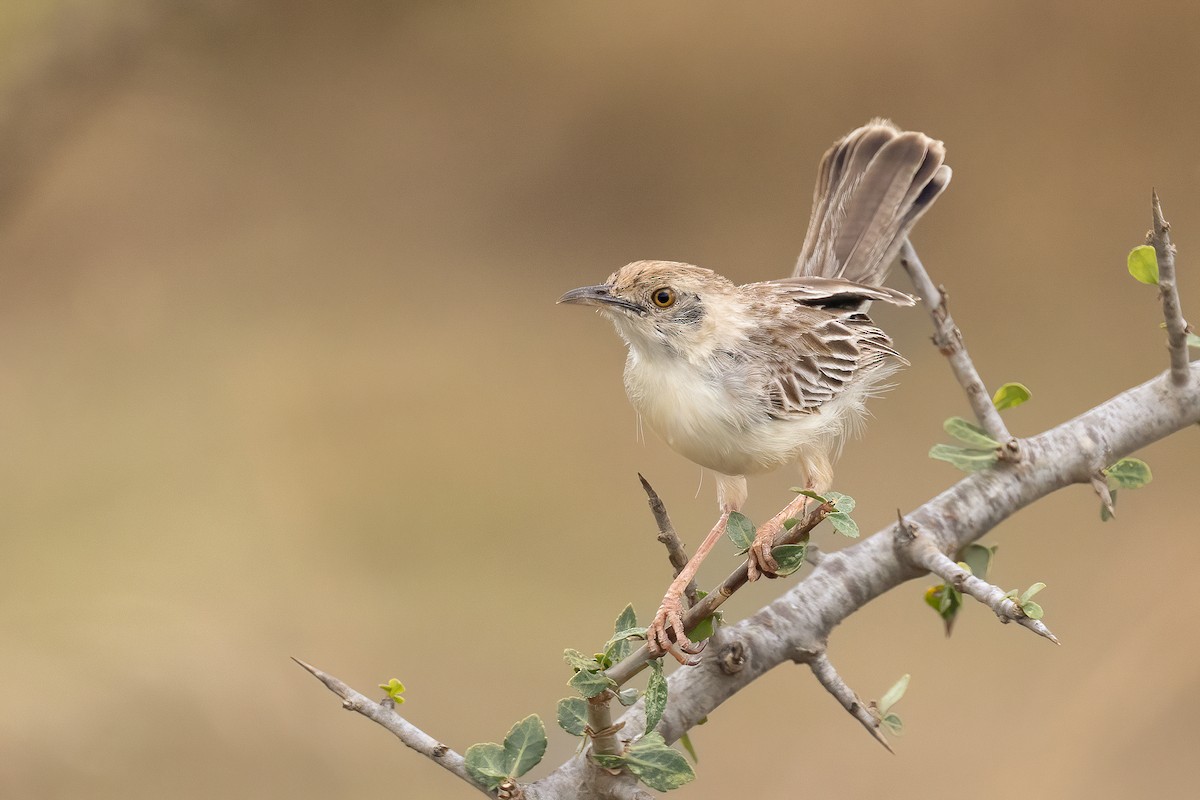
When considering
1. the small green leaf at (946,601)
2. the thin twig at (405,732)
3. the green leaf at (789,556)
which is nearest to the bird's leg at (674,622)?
the green leaf at (789,556)

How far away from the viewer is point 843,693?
4.37 ft

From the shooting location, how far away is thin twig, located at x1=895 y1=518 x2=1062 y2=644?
3.33 ft

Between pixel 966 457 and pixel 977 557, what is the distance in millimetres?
193

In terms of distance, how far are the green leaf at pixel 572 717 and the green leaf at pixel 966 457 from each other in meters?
0.69

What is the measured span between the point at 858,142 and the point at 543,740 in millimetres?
1387

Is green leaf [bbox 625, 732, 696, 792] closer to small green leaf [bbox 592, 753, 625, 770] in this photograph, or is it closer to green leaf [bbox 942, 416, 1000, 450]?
small green leaf [bbox 592, 753, 625, 770]

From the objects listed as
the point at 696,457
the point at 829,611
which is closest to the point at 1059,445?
the point at 829,611

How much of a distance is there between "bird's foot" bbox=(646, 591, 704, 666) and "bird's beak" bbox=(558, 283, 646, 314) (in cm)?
44

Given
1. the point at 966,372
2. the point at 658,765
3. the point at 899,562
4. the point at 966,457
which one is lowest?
the point at 658,765

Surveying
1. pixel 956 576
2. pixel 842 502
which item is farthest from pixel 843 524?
pixel 956 576

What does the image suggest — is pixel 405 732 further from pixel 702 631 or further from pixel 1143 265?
pixel 1143 265

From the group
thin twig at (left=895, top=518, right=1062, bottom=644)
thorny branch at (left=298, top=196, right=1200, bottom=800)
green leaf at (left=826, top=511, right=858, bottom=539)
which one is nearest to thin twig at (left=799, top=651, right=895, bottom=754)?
thorny branch at (left=298, top=196, right=1200, bottom=800)

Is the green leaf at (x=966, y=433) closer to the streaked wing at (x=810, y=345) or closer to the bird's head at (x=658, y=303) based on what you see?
the streaked wing at (x=810, y=345)

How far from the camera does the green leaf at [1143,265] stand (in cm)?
141
